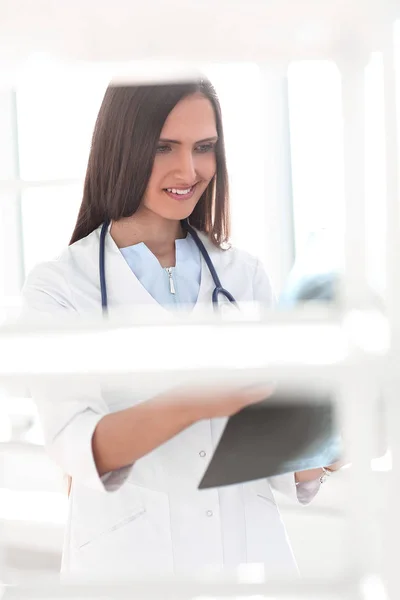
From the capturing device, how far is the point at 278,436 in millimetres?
614

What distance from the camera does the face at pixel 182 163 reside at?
2.91 ft

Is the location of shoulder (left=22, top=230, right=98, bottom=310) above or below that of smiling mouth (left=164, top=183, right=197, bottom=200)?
below

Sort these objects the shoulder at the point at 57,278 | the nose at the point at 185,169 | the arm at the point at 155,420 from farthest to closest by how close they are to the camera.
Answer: the nose at the point at 185,169, the shoulder at the point at 57,278, the arm at the point at 155,420

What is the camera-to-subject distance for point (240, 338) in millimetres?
351

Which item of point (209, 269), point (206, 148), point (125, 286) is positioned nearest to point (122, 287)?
point (125, 286)

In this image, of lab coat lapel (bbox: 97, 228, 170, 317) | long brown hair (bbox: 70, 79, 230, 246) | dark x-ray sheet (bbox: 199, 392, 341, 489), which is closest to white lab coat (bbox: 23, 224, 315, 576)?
lab coat lapel (bbox: 97, 228, 170, 317)

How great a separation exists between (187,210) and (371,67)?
0.56 metres

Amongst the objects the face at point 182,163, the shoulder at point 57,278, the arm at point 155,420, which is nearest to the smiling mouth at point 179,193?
the face at point 182,163

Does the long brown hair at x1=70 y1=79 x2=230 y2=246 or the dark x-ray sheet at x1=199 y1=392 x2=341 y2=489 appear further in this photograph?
the long brown hair at x1=70 y1=79 x2=230 y2=246

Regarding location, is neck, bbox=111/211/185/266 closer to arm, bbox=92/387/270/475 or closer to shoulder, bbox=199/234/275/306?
shoulder, bbox=199/234/275/306

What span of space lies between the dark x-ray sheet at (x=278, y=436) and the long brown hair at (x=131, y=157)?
394 millimetres

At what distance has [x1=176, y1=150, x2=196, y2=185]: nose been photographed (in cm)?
90

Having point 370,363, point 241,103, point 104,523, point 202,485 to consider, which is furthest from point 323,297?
point 241,103

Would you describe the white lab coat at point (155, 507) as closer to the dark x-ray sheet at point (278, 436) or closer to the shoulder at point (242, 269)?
the shoulder at point (242, 269)
